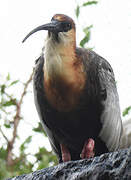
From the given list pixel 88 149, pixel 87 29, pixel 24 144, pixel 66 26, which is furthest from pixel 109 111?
pixel 24 144

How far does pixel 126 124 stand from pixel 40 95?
4367mm

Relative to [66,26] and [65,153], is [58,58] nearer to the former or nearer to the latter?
[66,26]

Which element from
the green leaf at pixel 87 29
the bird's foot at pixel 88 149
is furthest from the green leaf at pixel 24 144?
the green leaf at pixel 87 29

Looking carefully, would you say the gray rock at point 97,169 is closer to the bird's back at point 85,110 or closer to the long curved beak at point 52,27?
the bird's back at point 85,110

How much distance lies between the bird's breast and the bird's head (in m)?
0.34

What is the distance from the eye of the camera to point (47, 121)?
4664 mm

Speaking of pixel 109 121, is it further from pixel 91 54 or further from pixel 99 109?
pixel 91 54

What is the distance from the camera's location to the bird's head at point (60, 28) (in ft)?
14.2

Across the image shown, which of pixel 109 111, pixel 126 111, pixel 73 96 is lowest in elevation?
pixel 126 111

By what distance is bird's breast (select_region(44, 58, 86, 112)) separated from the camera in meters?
4.29

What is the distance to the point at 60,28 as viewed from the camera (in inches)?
174

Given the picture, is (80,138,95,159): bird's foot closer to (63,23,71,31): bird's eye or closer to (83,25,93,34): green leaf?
(63,23,71,31): bird's eye

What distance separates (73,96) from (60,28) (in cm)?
82

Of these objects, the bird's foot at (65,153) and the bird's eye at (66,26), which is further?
the bird's foot at (65,153)
